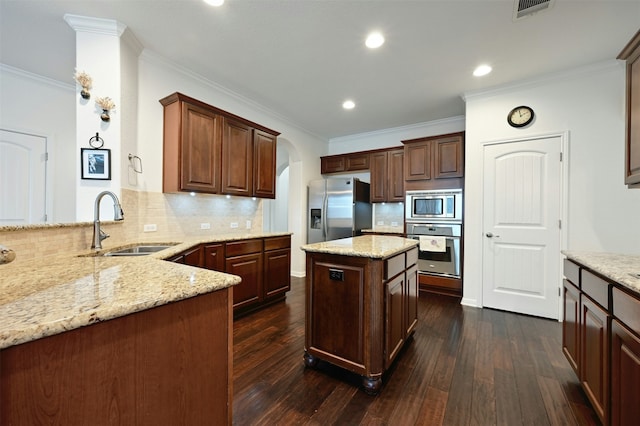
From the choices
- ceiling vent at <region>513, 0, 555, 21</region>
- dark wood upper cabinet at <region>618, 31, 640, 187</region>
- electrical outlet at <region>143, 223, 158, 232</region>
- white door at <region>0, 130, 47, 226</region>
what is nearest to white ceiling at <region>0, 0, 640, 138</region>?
ceiling vent at <region>513, 0, 555, 21</region>

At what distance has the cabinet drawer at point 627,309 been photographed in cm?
107

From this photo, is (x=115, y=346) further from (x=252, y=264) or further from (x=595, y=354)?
(x=252, y=264)

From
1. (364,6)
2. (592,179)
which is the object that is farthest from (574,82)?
(364,6)

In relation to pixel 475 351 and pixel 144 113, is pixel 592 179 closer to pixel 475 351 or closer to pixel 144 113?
pixel 475 351

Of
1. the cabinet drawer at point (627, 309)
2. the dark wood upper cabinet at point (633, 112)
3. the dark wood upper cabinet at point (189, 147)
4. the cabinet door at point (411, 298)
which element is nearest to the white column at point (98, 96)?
the dark wood upper cabinet at point (189, 147)

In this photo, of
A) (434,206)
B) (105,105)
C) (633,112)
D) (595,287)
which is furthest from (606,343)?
(105,105)

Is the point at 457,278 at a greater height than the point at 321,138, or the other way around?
the point at 321,138

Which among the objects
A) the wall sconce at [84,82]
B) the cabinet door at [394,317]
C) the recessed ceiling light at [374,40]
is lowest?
the cabinet door at [394,317]

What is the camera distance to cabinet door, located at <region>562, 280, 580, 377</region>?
1.67m

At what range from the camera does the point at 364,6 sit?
2.00 metres

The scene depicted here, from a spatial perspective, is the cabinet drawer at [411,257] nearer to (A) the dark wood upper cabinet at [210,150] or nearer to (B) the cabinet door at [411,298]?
(B) the cabinet door at [411,298]

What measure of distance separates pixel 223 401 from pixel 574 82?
4.28m

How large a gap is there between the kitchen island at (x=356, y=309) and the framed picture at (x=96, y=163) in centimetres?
192

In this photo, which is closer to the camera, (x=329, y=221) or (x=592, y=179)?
(x=592, y=179)
